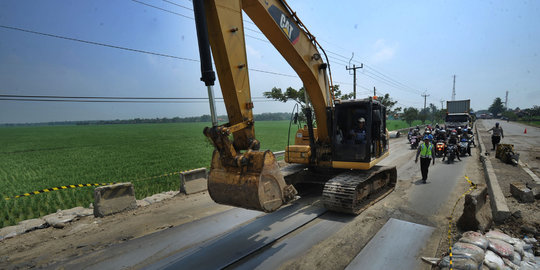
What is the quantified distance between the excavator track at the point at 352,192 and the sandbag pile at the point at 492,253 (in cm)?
203

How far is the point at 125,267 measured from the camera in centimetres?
404

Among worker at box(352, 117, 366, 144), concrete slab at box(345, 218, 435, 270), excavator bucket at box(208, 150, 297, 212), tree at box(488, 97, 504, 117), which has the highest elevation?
tree at box(488, 97, 504, 117)

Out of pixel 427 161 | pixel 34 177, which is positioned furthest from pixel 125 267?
pixel 34 177

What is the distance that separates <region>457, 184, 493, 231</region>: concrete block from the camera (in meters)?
4.78

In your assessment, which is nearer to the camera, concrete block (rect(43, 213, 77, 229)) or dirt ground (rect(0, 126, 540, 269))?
dirt ground (rect(0, 126, 540, 269))

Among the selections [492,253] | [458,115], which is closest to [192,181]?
[492,253]

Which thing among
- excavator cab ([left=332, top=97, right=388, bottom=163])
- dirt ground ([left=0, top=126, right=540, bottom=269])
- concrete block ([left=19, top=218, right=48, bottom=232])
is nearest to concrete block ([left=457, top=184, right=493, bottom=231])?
dirt ground ([left=0, top=126, right=540, bottom=269])

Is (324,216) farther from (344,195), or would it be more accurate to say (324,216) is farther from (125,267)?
(125,267)

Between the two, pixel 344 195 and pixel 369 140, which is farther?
pixel 369 140

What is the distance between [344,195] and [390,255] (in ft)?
5.45

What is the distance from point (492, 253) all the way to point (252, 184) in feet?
12.3

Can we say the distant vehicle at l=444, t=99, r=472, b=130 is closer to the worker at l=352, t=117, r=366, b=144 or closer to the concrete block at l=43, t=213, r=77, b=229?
the worker at l=352, t=117, r=366, b=144

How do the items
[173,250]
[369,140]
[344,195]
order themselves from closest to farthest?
1. [173,250]
2. [344,195]
3. [369,140]

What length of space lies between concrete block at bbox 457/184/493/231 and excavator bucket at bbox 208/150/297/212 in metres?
3.54
